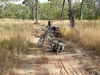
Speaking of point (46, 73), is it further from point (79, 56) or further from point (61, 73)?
point (79, 56)

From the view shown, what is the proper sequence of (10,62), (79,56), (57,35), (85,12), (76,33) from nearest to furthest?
(10,62) → (79,56) → (76,33) → (57,35) → (85,12)

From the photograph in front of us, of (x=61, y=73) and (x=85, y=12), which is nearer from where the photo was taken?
(x=61, y=73)

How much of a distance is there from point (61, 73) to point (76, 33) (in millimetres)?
7359

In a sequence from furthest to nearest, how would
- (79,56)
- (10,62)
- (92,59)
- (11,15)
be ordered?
(11,15), (79,56), (92,59), (10,62)

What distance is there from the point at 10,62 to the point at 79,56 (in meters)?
2.93

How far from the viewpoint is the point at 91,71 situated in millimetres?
6844

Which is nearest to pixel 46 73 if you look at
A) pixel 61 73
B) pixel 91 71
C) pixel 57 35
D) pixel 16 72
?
pixel 61 73

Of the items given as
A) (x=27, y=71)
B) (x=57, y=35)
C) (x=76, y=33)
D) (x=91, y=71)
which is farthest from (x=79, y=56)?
(x=57, y=35)

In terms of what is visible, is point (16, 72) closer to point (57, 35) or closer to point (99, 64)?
point (99, 64)

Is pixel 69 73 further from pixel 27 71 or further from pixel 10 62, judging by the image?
pixel 10 62

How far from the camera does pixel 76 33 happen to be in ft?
45.5

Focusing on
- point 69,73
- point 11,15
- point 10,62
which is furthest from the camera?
point 11,15

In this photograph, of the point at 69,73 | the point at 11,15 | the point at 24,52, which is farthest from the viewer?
the point at 11,15

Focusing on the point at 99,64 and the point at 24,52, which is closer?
the point at 99,64
